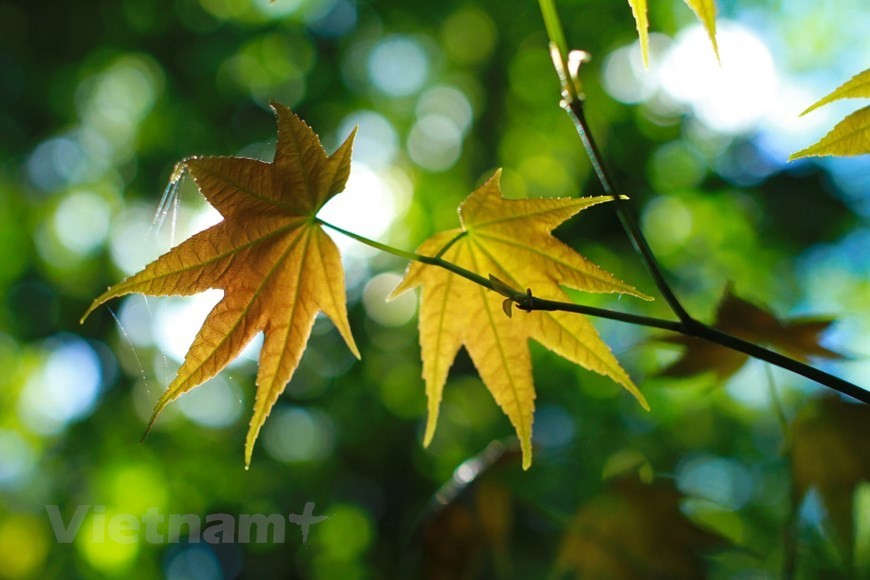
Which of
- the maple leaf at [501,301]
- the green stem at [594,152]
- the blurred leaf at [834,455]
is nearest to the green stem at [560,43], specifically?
the green stem at [594,152]

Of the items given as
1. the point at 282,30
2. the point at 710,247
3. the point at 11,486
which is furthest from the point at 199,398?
the point at 710,247

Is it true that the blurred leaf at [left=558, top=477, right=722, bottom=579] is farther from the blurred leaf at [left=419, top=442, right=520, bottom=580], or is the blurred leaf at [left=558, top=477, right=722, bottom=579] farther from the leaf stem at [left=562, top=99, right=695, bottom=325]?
the leaf stem at [left=562, top=99, right=695, bottom=325]

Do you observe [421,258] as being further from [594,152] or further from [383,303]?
[383,303]

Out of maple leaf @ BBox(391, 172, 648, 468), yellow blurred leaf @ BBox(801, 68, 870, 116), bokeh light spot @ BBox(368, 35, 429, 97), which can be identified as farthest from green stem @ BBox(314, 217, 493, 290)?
bokeh light spot @ BBox(368, 35, 429, 97)

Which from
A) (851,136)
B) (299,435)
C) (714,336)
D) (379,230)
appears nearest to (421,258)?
(714,336)

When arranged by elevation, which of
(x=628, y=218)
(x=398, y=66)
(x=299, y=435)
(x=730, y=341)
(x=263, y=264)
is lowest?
(x=730, y=341)

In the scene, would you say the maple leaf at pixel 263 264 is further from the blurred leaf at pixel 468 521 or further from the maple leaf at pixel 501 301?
the blurred leaf at pixel 468 521
